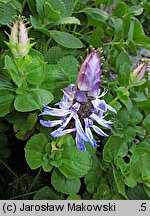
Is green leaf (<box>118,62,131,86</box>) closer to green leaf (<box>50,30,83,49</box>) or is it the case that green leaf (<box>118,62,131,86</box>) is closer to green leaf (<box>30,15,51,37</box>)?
green leaf (<box>50,30,83,49</box>)

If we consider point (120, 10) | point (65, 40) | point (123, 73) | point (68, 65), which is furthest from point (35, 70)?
point (120, 10)

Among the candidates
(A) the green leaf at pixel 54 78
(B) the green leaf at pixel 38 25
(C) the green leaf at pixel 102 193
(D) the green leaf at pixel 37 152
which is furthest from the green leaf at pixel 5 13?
(C) the green leaf at pixel 102 193

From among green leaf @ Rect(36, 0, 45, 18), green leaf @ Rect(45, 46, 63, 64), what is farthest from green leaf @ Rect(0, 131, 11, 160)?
green leaf @ Rect(36, 0, 45, 18)

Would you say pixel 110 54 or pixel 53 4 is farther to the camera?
pixel 110 54

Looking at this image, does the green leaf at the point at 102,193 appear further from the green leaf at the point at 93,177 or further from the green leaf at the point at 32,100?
the green leaf at the point at 32,100

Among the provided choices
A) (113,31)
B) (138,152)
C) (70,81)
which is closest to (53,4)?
(70,81)
